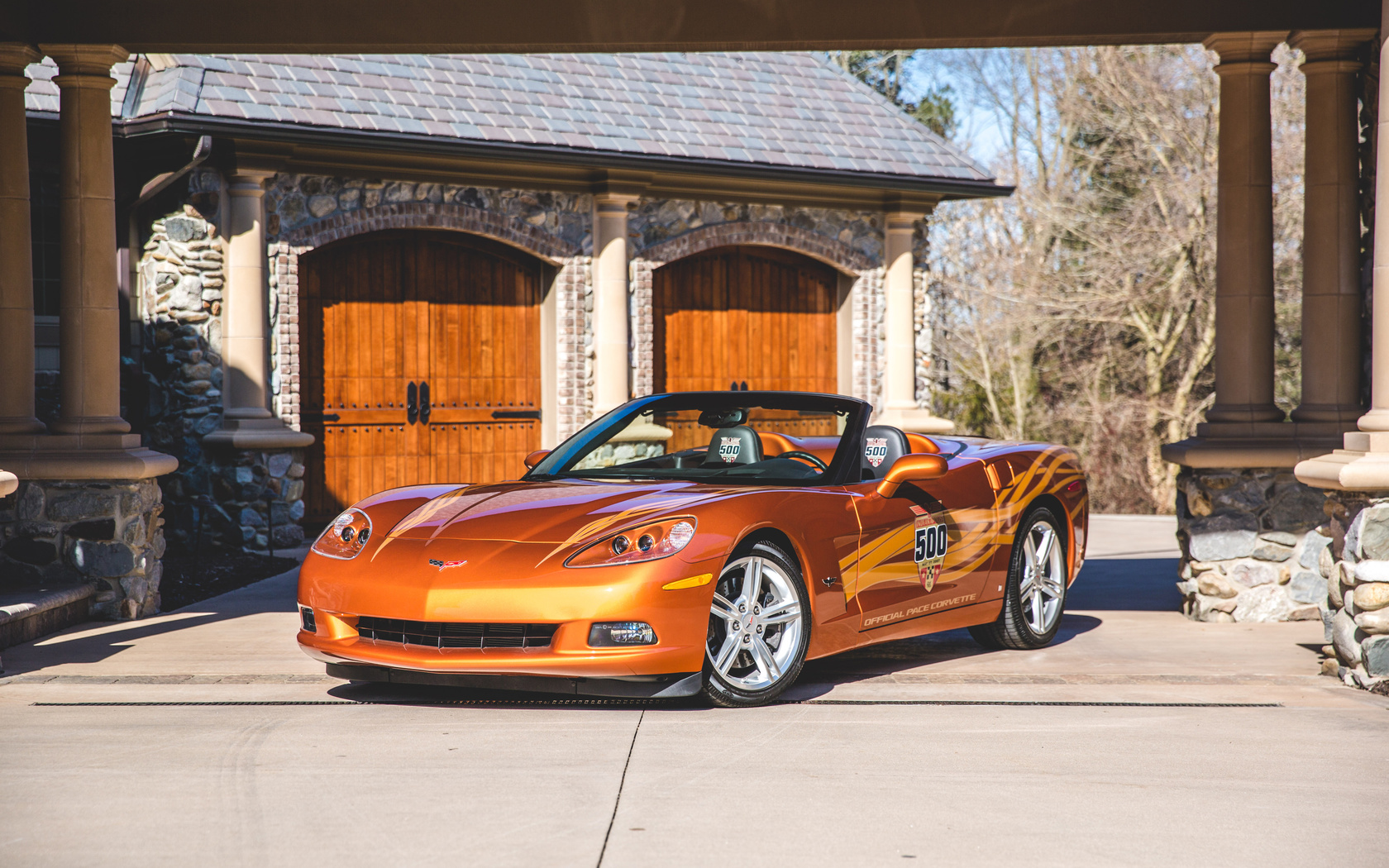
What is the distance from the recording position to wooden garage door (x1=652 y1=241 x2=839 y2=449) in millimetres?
15070

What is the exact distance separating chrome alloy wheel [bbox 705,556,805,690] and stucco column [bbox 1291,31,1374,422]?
14.0ft

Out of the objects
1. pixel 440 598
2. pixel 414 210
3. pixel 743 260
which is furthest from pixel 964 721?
pixel 743 260

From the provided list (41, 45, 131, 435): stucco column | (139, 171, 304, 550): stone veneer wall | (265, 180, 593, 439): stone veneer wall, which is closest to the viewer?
(41, 45, 131, 435): stucco column

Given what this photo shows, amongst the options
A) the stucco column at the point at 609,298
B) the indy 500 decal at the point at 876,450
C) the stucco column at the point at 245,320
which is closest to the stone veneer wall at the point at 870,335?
the stucco column at the point at 609,298

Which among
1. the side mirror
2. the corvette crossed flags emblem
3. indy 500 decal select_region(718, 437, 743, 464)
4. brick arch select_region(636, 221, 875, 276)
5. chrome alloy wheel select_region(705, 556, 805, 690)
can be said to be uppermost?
brick arch select_region(636, 221, 875, 276)

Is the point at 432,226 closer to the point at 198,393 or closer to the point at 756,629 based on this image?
the point at 198,393

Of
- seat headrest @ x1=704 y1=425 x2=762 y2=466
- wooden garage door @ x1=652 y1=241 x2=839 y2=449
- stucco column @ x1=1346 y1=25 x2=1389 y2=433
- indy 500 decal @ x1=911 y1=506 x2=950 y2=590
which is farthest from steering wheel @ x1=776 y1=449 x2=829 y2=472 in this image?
wooden garage door @ x1=652 y1=241 x2=839 y2=449

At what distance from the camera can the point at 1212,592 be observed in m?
8.42

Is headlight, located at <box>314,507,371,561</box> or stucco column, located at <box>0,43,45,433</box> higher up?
stucco column, located at <box>0,43,45,433</box>

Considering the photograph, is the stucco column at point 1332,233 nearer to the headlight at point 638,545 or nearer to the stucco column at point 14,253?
the headlight at point 638,545

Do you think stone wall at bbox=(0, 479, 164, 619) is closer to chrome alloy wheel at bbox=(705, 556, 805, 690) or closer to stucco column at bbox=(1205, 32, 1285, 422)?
chrome alloy wheel at bbox=(705, 556, 805, 690)

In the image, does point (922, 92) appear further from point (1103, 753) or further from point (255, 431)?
point (1103, 753)

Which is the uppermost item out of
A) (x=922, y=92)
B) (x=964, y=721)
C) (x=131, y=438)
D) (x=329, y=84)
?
(x=922, y=92)

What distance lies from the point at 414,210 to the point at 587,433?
22.3ft
